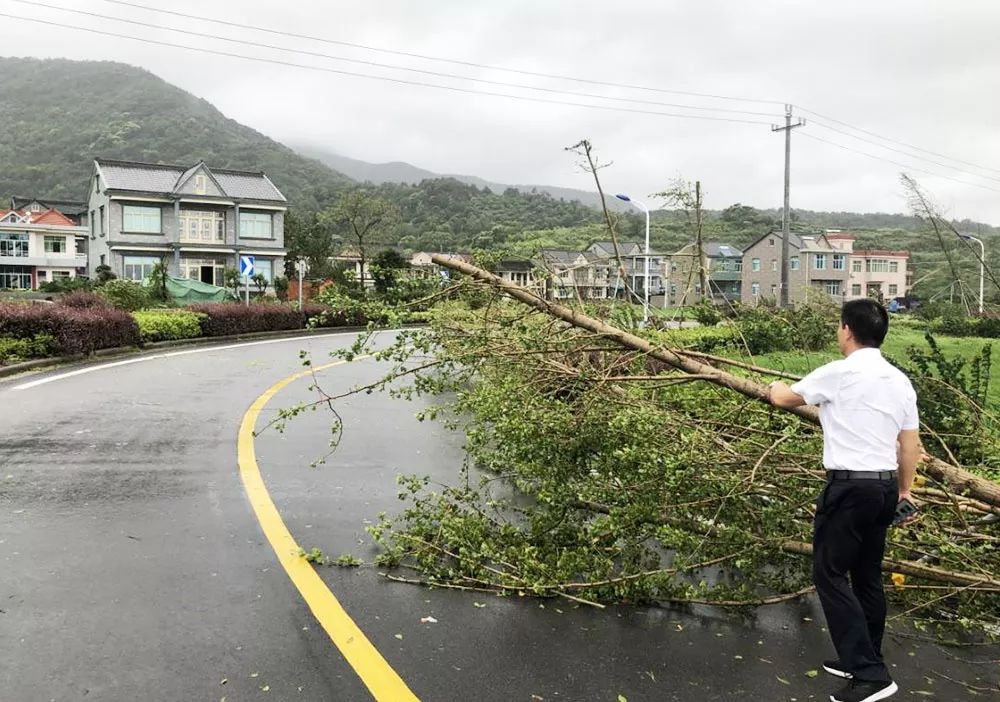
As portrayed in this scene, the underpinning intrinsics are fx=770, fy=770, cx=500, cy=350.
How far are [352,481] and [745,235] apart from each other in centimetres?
7591

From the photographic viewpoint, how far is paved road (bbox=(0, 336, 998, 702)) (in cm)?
305

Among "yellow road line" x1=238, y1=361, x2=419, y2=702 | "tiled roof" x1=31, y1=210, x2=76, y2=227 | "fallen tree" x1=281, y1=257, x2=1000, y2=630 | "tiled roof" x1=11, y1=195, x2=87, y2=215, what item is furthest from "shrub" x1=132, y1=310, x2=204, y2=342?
"tiled roof" x1=11, y1=195, x2=87, y2=215

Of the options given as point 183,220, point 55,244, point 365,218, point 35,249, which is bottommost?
point 35,249

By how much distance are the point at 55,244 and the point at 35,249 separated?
149 cm

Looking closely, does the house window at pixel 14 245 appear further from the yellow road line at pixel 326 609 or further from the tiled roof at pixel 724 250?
the yellow road line at pixel 326 609

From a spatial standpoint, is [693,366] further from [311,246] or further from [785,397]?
[311,246]

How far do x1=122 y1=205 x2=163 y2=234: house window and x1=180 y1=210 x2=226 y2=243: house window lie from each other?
1.41 m

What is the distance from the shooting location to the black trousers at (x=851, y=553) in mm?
3090

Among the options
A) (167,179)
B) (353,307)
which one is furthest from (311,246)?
(353,307)

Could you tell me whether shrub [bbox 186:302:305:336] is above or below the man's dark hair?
below

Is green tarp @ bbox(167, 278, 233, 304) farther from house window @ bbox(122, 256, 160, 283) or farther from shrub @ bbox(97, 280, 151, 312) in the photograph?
house window @ bbox(122, 256, 160, 283)

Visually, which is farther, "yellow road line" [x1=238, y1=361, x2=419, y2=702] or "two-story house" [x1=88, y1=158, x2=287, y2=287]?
"two-story house" [x1=88, y1=158, x2=287, y2=287]

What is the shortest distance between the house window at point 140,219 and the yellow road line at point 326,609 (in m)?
43.4

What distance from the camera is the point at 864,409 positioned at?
10.2 feet
